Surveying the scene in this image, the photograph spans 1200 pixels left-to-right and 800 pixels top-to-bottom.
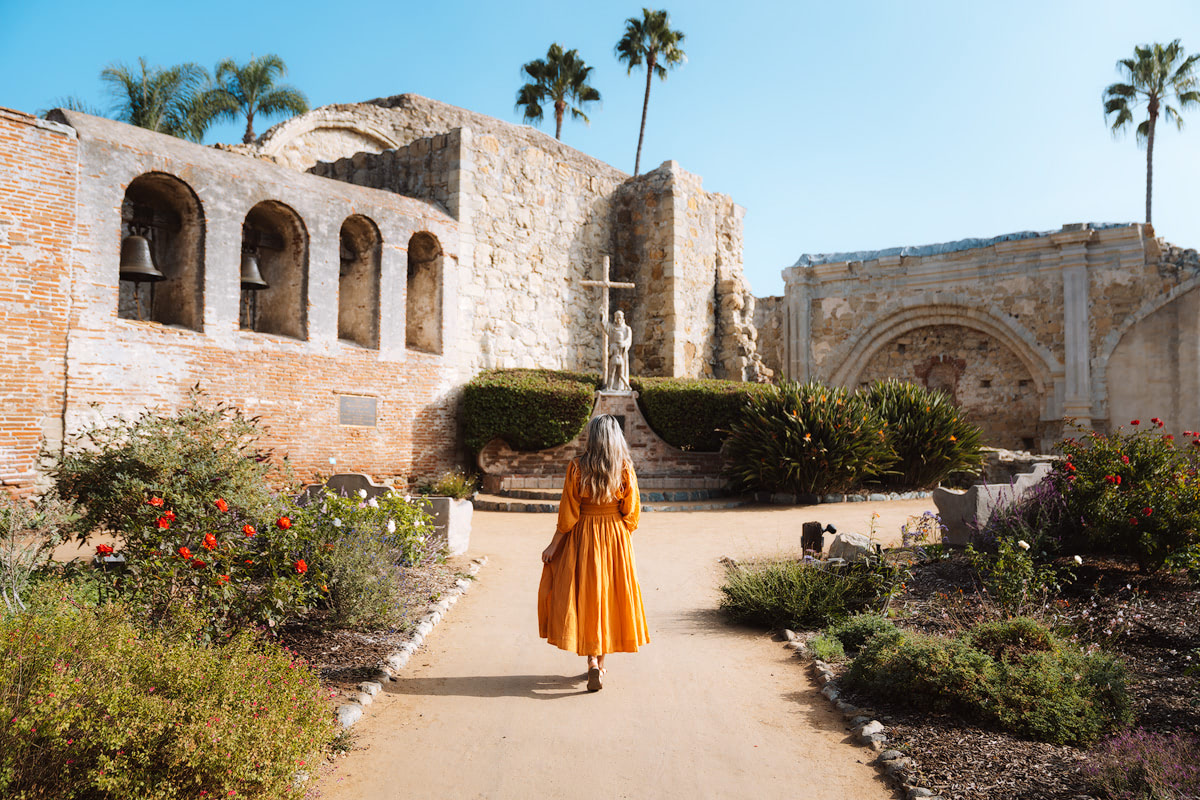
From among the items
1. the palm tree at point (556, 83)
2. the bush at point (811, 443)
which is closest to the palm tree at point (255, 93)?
the palm tree at point (556, 83)

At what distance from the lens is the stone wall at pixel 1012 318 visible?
60.5ft

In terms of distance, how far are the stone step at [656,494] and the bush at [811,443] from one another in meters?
0.76

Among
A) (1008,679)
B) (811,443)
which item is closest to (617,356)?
(811,443)

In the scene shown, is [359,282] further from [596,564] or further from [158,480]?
[596,564]

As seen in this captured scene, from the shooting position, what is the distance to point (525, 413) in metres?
14.4

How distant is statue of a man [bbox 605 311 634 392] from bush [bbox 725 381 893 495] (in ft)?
9.33

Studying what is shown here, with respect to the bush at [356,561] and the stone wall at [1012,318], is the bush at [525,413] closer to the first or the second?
the bush at [356,561]

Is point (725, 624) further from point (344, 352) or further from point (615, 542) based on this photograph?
point (344, 352)

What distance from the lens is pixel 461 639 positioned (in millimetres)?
5578

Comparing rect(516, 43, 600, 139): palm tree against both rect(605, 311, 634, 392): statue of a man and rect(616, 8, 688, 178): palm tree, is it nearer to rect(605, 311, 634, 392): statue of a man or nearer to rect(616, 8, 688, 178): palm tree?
rect(616, 8, 688, 178): palm tree

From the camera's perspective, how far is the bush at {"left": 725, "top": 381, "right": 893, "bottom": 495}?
12719 mm

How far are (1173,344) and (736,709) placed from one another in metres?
19.1

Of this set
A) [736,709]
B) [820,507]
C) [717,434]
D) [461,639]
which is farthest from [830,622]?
[717,434]

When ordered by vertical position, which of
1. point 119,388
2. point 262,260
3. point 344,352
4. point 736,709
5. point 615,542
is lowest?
point 736,709
